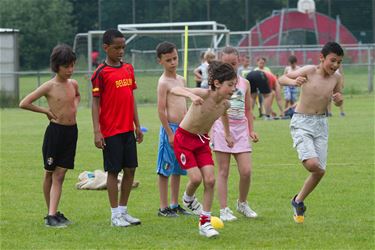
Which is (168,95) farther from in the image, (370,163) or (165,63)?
(370,163)

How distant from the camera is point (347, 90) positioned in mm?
37250

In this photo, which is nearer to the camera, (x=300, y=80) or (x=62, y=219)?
(x=62, y=219)

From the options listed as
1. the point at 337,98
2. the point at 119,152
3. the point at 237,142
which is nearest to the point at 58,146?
the point at 119,152

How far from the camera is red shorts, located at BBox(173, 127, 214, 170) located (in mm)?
8867

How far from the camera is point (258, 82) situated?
25312 millimetres

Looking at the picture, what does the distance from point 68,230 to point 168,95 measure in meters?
1.88

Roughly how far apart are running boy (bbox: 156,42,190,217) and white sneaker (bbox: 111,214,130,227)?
0.77 metres

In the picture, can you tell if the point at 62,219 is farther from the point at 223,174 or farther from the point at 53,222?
the point at 223,174

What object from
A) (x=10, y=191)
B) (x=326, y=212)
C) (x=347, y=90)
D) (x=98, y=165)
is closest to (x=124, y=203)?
(x=326, y=212)

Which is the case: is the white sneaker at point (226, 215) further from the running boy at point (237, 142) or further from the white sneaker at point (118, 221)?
the white sneaker at point (118, 221)

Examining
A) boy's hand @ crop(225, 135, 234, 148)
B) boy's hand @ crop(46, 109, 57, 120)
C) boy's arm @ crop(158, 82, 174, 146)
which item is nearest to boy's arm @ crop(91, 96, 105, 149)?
boy's hand @ crop(46, 109, 57, 120)

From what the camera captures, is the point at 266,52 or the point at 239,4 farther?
the point at 239,4

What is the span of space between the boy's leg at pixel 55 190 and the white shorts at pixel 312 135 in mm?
2356

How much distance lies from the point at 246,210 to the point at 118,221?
1.38 metres
